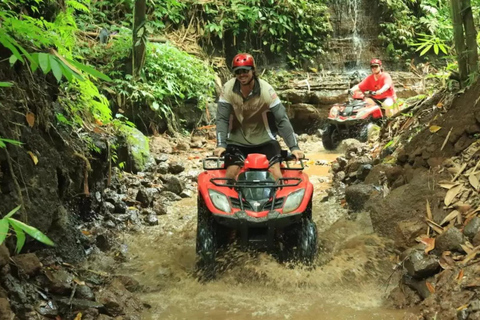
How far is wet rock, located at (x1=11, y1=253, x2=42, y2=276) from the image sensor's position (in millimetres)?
3131

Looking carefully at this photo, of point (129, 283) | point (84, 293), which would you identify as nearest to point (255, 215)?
point (129, 283)

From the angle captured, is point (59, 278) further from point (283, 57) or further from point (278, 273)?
point (283, 57)

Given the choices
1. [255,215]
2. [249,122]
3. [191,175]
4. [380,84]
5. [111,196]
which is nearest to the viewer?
[255,215]

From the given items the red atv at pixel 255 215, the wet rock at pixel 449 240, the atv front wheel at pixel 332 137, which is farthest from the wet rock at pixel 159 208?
the atv front wheel at pixel 332 137

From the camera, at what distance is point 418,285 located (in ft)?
11.3

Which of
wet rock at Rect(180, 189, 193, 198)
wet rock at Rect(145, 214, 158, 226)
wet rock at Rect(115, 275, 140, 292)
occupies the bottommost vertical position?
wet rock at Rect(180, 189, 193, 198)

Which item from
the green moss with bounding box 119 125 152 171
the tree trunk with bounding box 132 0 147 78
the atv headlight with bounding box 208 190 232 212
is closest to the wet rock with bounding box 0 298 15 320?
the atv headlight with bounding box 208 190 232 212

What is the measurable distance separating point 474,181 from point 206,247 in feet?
7.71

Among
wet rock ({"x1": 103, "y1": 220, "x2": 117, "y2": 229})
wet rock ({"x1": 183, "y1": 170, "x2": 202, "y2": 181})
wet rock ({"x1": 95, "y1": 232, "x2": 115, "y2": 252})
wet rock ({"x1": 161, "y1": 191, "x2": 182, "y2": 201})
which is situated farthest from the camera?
wet rock ({"x1": 183, "y1": 170, "x2": 202, "y2": 181})

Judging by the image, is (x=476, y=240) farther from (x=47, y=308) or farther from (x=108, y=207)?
(x=108, y=207)

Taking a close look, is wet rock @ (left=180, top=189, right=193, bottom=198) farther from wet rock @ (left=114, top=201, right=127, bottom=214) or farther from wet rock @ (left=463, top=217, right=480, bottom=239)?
wet rock @ (left=463, top=217, right=480, bottom=239)

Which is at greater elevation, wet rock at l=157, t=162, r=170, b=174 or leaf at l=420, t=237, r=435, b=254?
leaf at l=420, t=237, r=435, b=254

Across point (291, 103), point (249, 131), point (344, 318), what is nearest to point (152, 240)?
point (249, 131)

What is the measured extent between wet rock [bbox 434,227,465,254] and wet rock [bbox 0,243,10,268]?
3.06 meters
